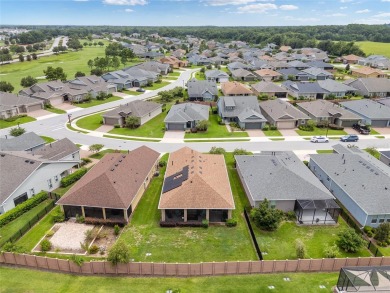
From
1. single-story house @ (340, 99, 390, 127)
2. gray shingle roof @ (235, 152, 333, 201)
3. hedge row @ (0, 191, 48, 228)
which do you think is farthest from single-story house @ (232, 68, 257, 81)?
hedge row @ (0, 191, 48, 228)

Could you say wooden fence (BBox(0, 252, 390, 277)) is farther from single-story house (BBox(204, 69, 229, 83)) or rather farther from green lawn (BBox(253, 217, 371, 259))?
single-story house (BBox(204, 69, 229, 83))

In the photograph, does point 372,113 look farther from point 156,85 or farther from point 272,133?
point 156,85

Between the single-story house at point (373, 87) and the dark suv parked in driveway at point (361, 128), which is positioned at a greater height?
the single-story house at point (373, 87)

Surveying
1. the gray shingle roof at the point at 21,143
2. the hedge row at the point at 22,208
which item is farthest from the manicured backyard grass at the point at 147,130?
the hedge row at the point at 22,208

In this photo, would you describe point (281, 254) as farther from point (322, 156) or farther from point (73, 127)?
point (73, 127)

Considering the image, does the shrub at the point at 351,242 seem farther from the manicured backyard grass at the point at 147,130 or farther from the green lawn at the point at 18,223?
the manicured backyard grass at the point at 147,130
